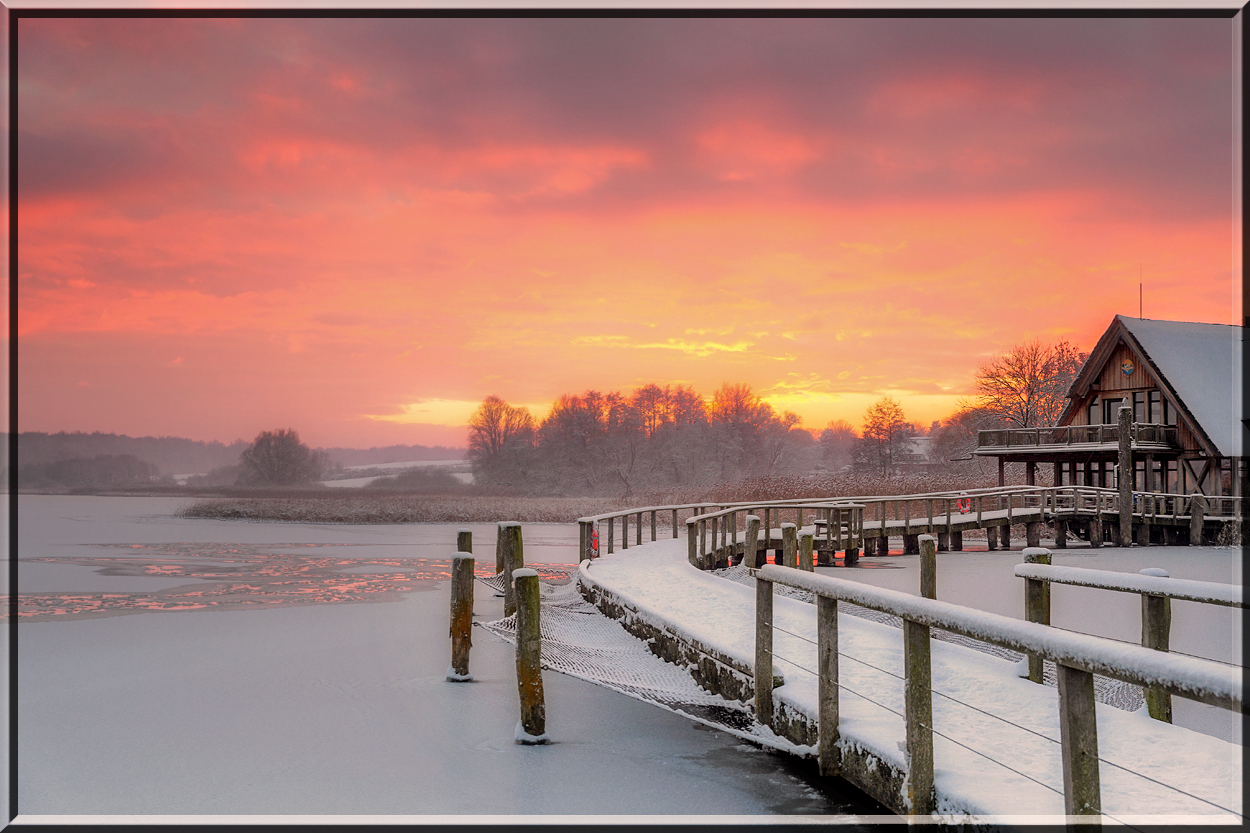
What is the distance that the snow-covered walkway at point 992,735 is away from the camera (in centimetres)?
386

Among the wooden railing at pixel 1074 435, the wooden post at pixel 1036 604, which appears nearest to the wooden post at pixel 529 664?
the wooden post at pixel 1036 604

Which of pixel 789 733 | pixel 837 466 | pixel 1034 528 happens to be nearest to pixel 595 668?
pixel 789 733

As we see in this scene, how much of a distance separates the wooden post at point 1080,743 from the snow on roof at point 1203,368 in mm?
32495

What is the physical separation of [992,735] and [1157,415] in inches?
1380

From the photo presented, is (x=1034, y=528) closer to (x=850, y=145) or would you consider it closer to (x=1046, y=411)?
(x=850, y=145)

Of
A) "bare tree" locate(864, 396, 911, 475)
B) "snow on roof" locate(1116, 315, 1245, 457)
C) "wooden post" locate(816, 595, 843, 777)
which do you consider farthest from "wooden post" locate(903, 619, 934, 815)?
"bare tree" locate(864, 396, 911, 475)

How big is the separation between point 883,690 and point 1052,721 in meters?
1.28

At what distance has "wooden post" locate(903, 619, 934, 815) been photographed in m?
4.29

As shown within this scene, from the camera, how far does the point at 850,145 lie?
50.0ft

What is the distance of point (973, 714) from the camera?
547 centimetres

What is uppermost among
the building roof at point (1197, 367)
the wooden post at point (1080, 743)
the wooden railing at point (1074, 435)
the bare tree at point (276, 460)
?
the building roof at point (1197, 367)

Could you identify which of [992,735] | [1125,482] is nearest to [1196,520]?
[1125,482]

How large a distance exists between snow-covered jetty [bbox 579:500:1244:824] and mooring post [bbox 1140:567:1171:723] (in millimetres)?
301

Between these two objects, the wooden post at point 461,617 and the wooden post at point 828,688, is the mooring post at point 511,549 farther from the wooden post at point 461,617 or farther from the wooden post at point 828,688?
the wooden post at point 828,688
